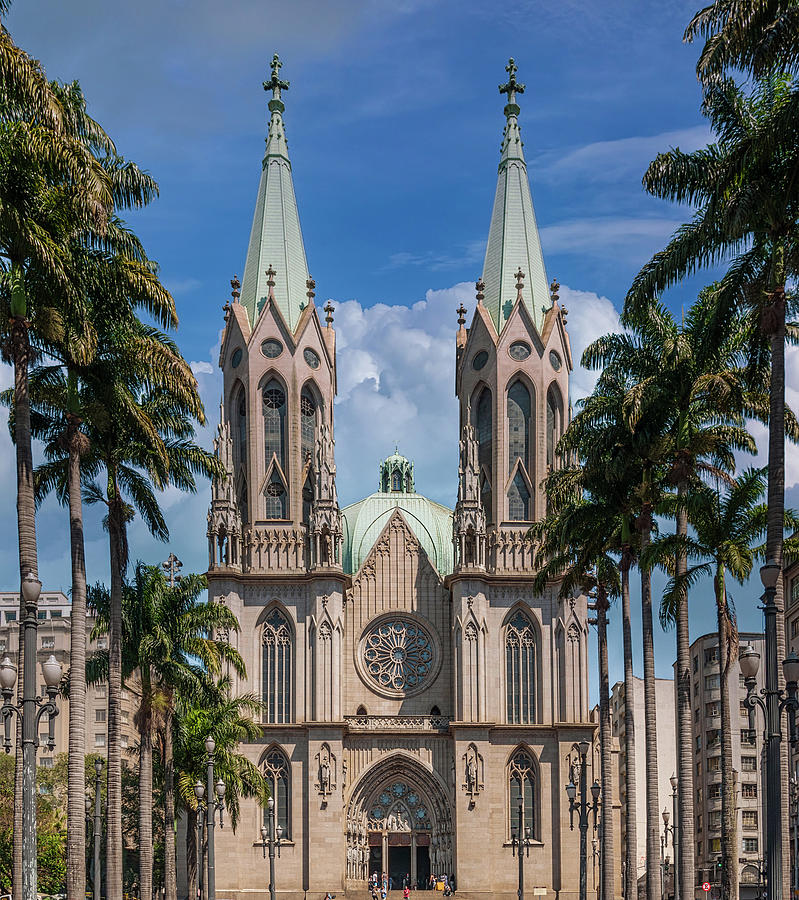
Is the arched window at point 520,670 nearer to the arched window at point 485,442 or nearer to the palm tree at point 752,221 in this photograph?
the arched window at point 485,442

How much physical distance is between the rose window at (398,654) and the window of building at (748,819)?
29832 millimetres

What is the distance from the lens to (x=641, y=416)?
3972cm

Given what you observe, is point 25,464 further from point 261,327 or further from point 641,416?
point 261,327

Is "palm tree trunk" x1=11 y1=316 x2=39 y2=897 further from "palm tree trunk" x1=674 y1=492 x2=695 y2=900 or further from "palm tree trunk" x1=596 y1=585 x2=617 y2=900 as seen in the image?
"palm tree trunk" x1=596 y1=585 x2=617 y2=900

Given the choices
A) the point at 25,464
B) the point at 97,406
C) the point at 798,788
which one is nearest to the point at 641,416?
the point at 97,406

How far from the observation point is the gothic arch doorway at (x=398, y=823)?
75.5 metres

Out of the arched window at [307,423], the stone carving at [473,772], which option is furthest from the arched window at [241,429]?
the stone carving at [473,772]

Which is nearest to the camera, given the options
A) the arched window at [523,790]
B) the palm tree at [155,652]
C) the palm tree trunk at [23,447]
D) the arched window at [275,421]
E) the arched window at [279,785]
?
the palm tree trunk at [23,447]

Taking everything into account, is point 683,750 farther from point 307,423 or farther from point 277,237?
point 277,237

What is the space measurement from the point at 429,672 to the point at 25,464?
164 ft

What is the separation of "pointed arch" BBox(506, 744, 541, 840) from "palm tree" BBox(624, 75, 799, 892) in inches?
1688

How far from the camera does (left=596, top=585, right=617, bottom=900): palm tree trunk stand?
47.7 metres

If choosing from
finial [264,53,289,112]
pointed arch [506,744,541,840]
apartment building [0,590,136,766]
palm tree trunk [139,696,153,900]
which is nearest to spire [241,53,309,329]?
finial [264,53,289,112]

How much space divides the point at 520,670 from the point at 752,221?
50409 mm
